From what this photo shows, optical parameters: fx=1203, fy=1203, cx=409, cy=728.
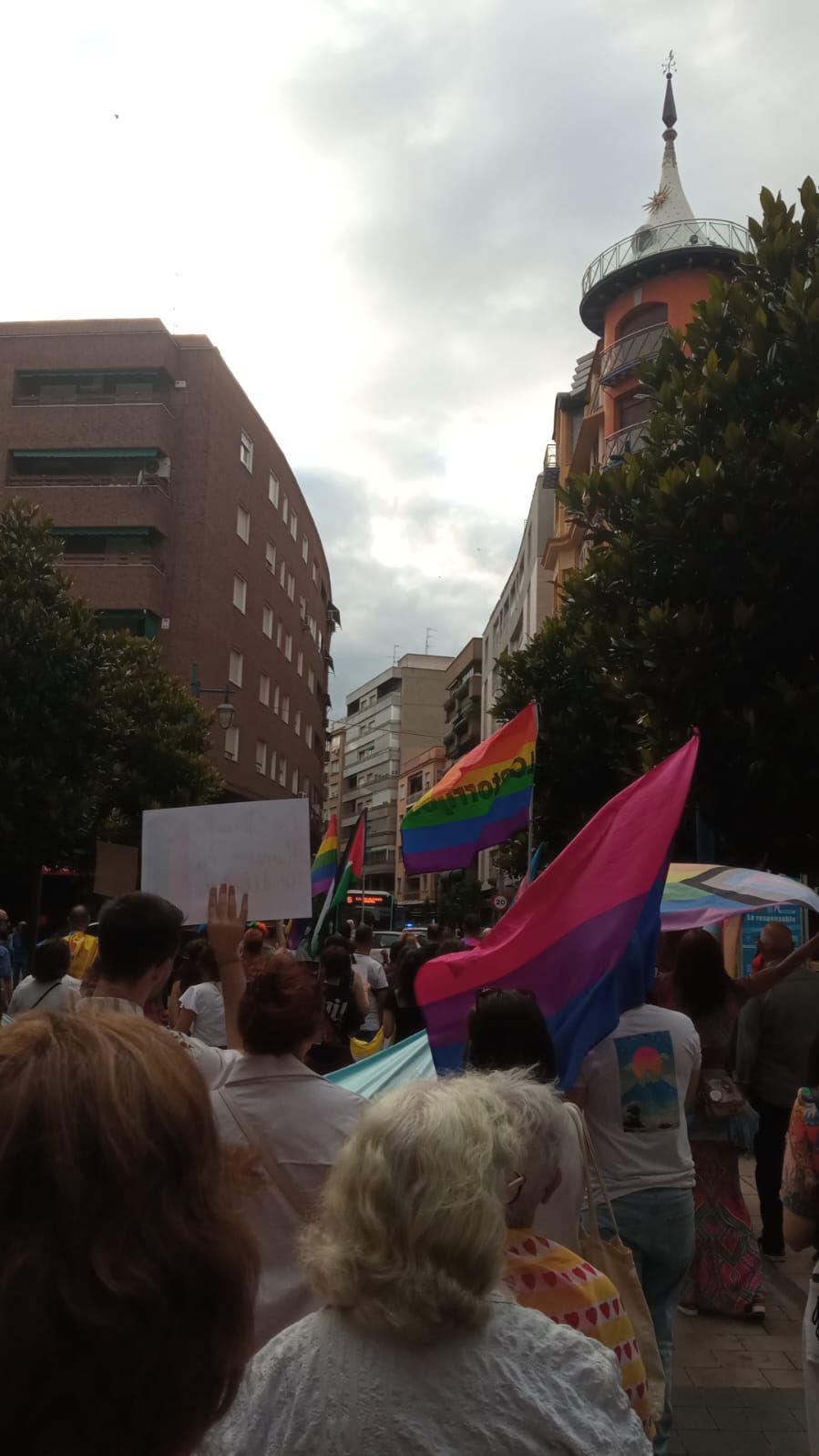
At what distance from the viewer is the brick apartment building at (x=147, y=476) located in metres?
35.8

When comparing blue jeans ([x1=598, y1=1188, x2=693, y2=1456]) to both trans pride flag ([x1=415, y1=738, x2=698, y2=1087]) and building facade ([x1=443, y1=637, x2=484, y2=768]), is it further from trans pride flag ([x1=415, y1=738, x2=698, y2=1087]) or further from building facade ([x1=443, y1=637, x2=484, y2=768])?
building facade ([x1=443, y1=637, x2=484, y2=768])

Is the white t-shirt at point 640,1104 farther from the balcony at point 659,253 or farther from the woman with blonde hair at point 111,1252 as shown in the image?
the balcony at point 659,253

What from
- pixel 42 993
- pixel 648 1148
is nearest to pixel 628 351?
pixel 42 993

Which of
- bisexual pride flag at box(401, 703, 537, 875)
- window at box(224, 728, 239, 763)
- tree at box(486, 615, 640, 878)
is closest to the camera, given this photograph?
bisexual pride flag at box(401, 703, 537, 875)

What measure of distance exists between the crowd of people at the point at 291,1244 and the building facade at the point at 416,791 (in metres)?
82.6

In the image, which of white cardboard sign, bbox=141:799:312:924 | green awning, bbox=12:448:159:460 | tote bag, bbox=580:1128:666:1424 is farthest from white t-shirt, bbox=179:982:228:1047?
green awning, bbox=12:448:159:460

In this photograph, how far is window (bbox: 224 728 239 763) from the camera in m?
38.2

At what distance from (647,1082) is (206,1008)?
4.06 meters

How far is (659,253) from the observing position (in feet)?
106

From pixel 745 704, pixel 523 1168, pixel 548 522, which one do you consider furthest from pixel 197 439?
pixel 523 1168

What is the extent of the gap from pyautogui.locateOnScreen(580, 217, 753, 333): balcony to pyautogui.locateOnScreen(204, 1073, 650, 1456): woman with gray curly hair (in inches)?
1301

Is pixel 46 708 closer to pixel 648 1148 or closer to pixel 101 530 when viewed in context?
pixel 101 530

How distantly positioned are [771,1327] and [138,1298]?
5861mm

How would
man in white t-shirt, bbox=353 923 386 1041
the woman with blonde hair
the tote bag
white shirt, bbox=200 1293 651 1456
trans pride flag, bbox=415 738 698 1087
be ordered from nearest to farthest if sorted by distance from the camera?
the woman with blonde hair → white shirt, bbox=200 1293 651 1456 → the tote bag → trans pride flag, bbox=415 738 698 1087 → man in white t-shirt, bbox=353 923 386 1041
